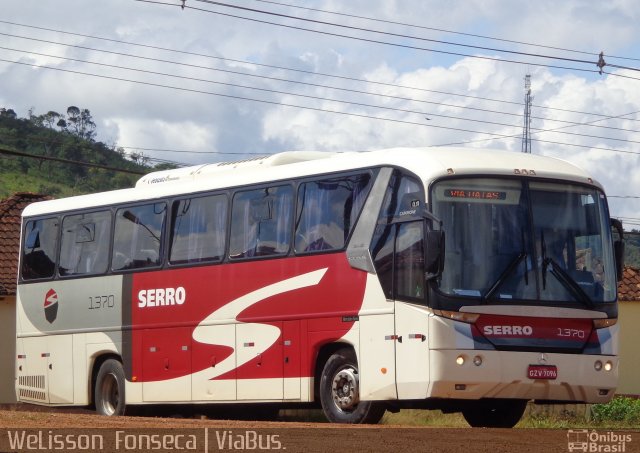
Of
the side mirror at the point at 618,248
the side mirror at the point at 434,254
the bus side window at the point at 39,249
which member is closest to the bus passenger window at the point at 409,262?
the side mirror at the point at 434,254

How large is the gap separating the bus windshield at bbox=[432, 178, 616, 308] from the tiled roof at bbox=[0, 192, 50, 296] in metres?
18.3

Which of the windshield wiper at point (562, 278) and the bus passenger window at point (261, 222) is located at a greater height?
the bus passenger window at point (261, 222)

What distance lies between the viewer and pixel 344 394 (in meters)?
18.0

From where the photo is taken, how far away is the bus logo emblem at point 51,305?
23.5 metres

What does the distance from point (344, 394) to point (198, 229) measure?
13.6 ft

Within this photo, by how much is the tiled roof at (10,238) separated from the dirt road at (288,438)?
1797cm

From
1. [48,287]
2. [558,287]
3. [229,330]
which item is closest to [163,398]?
[229,330]

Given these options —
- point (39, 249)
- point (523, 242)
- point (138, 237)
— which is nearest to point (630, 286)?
point (39, 249)

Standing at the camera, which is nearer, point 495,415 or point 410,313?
point 410,313

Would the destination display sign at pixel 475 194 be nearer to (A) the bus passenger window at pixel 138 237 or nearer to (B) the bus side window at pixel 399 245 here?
(B) the bus side window at pixel 399 245

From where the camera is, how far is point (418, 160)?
17203mm

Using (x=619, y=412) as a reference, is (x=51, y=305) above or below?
above

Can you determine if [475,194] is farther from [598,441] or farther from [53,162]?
[53,162]

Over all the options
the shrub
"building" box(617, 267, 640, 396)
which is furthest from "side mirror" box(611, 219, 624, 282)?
"building" box(617, 267, 640, 396)
